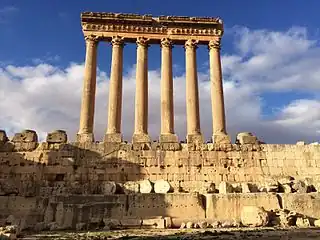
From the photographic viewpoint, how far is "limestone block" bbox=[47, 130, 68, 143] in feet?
73.3

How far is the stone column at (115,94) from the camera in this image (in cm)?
2292

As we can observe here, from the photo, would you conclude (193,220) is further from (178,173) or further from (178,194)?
(178,173)

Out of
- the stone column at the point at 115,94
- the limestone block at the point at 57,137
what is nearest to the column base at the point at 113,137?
the stone column at the point at 115,94

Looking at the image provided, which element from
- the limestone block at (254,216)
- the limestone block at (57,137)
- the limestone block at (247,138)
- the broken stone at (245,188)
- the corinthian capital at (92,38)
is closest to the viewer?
the limestone block at (254,216)

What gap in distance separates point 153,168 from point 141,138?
7.44 ft

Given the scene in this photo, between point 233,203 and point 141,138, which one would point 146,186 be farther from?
point 233,203

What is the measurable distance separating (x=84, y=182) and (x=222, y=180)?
28.5ft

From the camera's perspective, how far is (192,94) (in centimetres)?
2436

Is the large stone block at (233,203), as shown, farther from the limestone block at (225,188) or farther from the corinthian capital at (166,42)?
the corinthian capital at (166,42)

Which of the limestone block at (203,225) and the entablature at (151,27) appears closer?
the limestone block at (203,225)

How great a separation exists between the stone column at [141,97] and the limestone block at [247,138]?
638 centimetres

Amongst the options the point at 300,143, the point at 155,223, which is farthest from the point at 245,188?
the point at 300,143

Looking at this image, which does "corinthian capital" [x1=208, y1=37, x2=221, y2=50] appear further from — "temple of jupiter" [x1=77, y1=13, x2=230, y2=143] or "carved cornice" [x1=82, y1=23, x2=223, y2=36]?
"carved cornice" [x1=82, y1=23, x2=223, y2=36]

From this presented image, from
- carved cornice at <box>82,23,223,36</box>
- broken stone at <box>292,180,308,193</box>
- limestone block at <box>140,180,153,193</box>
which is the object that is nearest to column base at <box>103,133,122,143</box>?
limestone block at <box>140,180,153,193</box>
